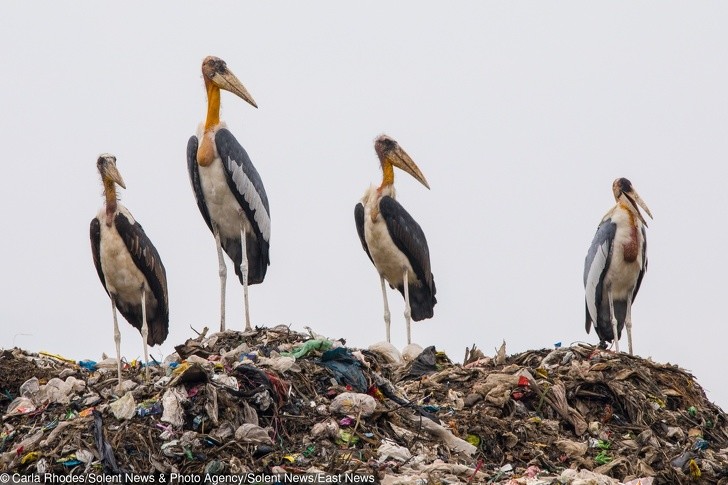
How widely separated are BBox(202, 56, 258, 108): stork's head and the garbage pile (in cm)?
255

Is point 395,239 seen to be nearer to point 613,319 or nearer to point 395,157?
point 395,157

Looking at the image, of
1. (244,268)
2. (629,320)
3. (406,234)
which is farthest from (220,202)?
(629,320)

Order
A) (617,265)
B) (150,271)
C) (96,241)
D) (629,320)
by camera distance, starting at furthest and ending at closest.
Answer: (629,320) < (617,265) < (150,271) < (96,241)

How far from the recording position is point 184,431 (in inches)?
331

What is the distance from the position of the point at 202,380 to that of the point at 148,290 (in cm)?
227

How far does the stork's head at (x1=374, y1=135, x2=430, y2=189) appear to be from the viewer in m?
13.5

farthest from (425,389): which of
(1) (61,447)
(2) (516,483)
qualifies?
(1) (61,447)

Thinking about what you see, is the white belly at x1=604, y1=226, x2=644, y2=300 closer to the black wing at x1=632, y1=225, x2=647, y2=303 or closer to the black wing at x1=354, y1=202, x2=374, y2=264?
the black wing at x1=632, y1=225, x2=647, y2=303

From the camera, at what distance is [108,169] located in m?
10.5

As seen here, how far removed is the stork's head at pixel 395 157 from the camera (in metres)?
13.5

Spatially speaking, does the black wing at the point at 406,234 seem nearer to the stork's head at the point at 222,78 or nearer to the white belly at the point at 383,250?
the white belly at the point at 383,250

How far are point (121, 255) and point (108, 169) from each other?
0.68 meters

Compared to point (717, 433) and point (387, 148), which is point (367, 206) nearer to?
point (387, 148)

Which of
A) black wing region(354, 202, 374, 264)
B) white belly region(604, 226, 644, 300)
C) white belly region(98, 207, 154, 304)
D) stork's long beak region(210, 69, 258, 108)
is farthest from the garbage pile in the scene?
stork's long beak region(210, 69, 258, 108)
